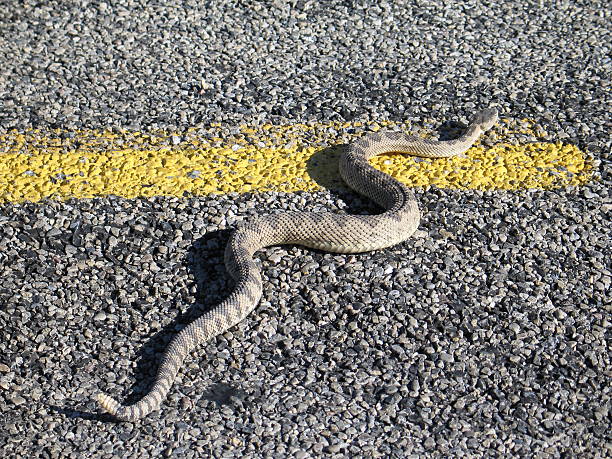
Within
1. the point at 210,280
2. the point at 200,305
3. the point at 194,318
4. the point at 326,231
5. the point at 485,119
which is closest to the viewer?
the point at 194,318

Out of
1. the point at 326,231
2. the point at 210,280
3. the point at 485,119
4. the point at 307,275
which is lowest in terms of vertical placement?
the point at 210,280

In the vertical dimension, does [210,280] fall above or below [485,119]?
below

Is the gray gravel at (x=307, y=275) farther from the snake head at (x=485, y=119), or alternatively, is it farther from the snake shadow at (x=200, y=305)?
the snake head at (x=485, y=119)

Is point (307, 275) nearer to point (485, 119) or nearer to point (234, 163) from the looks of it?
point (234, 163)

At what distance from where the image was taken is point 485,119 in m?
6.75

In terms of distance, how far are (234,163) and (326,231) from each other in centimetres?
105

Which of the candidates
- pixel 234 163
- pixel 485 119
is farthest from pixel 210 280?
pixel 485 119

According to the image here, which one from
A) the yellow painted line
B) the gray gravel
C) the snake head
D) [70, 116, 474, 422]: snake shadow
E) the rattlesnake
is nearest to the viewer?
the gray gravel

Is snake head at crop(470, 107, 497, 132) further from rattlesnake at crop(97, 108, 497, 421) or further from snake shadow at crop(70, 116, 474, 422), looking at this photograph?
snake shadow at crop(70, 116, 474, 422)

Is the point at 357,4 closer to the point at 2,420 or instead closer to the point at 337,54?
the point at 337,54

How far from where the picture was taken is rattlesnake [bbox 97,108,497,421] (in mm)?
4797

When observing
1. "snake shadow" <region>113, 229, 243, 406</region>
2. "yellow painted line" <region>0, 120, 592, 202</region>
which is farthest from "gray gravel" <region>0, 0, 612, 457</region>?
"yellow painted line" <region>0, 120, 592, 202</region>

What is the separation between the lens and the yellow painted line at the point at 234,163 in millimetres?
6109

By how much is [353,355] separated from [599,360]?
129 cm
